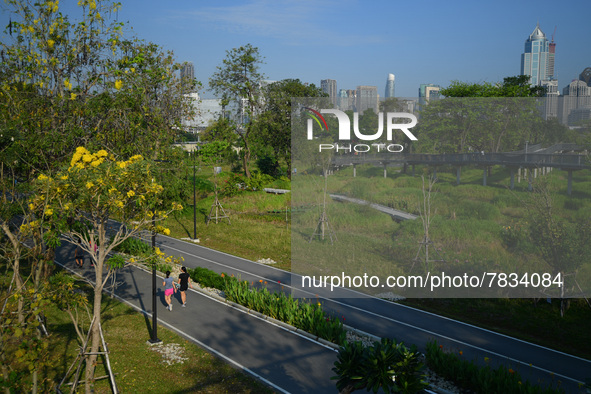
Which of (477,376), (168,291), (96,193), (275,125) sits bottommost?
(168,291)

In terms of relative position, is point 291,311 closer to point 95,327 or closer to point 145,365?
point 145,365

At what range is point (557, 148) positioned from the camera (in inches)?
657

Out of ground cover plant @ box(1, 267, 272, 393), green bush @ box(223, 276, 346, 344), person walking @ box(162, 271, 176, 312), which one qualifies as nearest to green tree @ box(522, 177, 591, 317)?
green bush @ box(223, 276, 346, 344)

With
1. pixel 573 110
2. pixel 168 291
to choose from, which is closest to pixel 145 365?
pixel 168 291

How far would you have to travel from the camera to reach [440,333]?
48.4ft

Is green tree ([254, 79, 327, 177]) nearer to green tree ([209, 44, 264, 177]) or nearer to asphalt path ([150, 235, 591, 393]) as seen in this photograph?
green tree ([209, 44, 264, 177])

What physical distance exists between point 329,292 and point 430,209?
5011 millimetres

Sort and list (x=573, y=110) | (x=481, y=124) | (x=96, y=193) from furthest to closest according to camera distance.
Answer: (x=481, y=124)
(x=573, y=110)
(x=96, y=193)

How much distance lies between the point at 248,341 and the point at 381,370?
21.7 feet

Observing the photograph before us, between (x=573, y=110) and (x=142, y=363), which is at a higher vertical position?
(x=573, y=110)

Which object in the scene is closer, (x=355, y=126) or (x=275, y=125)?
(x=355, y=126)

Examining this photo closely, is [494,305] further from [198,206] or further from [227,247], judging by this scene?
[198,206]

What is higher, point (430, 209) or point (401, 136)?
point (401, 136)

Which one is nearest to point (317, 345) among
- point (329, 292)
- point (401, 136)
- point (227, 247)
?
point (329, 292)
